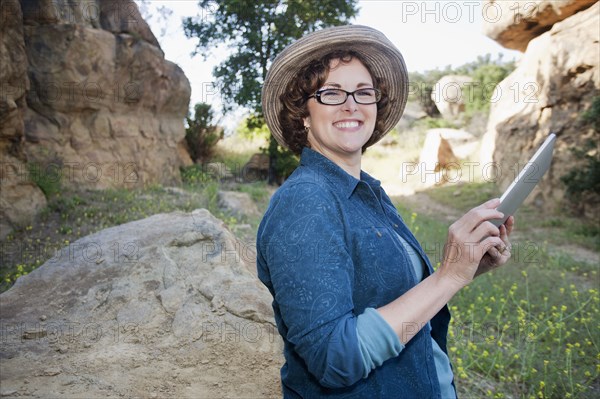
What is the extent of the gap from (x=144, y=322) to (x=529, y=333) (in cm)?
242

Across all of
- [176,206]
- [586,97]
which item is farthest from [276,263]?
[586,97]

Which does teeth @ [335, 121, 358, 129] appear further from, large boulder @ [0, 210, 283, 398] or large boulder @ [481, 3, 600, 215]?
large boulder @ [481, 3, 600, 215]

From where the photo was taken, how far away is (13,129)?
582 cm

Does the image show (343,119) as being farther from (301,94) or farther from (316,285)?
(316,285)

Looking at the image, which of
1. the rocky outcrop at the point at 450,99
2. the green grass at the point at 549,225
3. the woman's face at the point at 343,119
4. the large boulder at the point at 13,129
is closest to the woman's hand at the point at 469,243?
the woman's face at the point at 343,119

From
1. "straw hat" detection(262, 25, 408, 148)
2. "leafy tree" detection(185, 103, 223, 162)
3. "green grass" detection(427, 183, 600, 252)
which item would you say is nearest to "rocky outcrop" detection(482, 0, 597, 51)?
"green grass" detection(427, 183, 600, 252)

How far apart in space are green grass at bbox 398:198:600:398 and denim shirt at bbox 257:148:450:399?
183cm

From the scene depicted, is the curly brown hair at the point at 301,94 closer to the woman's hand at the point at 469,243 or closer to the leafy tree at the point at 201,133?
the woman's hand at the point at 469,243

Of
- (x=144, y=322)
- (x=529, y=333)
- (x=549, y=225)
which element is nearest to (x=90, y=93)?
(x=144, y=322)

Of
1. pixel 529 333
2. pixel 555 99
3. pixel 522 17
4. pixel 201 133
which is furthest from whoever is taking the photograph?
pixel 201 133

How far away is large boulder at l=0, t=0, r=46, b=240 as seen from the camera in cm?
555

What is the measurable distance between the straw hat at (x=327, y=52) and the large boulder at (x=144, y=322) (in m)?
1.22

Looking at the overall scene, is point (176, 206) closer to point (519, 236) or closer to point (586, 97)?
point (519, 236)

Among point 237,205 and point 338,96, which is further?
point 237,205
